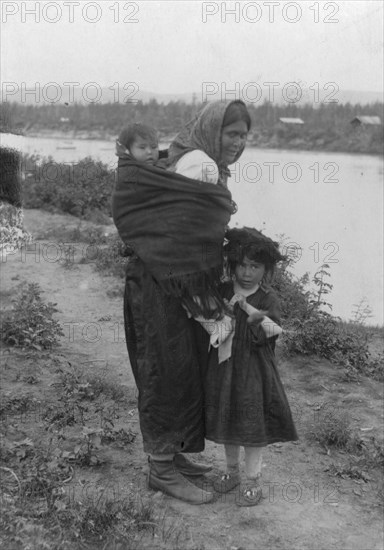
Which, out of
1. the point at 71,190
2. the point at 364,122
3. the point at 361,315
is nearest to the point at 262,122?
the point at 364,122

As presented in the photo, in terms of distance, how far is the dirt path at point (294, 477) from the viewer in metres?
3.36

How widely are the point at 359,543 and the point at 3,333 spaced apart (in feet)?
11.0

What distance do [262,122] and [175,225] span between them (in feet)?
94.1

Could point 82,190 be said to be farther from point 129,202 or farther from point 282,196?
point 129,202

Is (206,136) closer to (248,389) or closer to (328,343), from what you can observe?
(248,389)

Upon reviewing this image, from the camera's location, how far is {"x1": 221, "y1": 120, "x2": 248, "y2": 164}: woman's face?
3191mm

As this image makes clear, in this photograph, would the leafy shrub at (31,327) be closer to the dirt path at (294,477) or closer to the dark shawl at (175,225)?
the dirt path at (294,477)

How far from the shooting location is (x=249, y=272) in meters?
3.36

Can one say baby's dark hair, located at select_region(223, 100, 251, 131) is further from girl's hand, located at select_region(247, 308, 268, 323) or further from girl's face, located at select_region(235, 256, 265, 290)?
girl's hand, located at select_region(247, 308, 268, 323)

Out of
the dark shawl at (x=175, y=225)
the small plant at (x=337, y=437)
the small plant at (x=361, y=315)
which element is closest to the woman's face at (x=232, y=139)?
the dark shawl at (x=175, y=225)

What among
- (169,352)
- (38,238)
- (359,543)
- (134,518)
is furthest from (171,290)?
(38,238)

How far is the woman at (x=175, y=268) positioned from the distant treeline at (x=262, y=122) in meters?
16.2

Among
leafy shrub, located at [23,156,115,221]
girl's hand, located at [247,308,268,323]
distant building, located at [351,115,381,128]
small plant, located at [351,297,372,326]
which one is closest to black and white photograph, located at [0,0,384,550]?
girl's hand, located at [247,308,268,323]

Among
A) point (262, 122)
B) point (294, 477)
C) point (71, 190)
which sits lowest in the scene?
point (294, 477)
